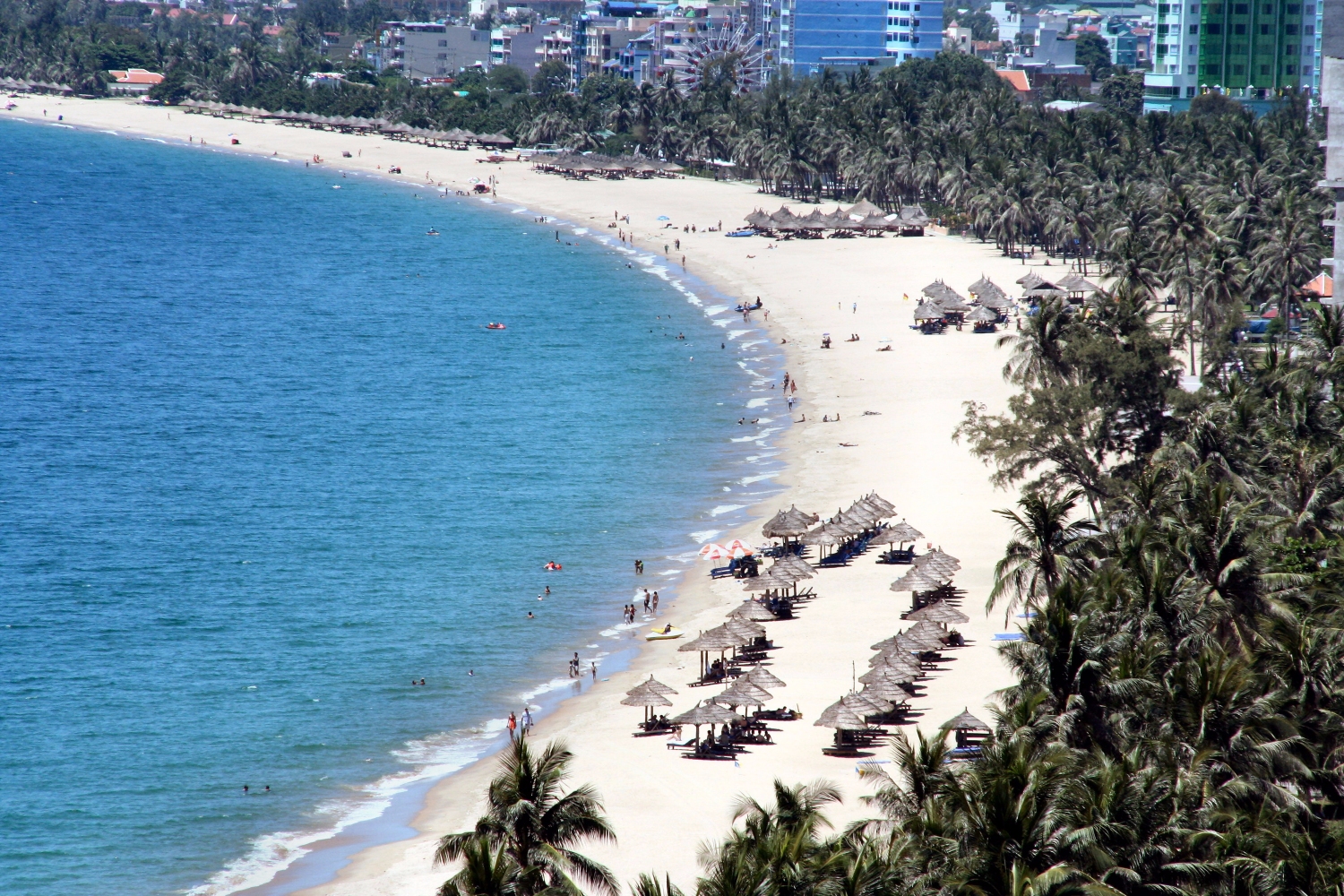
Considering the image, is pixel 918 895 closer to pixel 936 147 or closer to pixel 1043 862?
pixel 1043 862

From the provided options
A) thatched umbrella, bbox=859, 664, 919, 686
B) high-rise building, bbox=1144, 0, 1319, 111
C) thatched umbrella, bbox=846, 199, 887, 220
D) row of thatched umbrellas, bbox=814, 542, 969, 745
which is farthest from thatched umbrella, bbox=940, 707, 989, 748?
high-rise building, bbox=1144, 0, 1319, 111

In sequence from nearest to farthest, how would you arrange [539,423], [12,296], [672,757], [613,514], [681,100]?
[672,757] → [613,514] → [539,423] → [12,296] → [681,100]

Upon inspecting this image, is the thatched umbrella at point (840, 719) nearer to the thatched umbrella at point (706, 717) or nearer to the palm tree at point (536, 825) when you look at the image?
the thatched umbrella at point (706, 717)

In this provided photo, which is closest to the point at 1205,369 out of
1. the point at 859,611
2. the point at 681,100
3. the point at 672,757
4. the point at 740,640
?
the point at 859,611

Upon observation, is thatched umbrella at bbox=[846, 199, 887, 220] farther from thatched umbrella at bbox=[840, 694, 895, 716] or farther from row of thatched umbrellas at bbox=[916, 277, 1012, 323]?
thatched umbrella at bbox=[840, 694, 895, 716]

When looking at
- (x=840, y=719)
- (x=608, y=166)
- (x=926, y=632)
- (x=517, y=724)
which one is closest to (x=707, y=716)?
(x=840, y=719)

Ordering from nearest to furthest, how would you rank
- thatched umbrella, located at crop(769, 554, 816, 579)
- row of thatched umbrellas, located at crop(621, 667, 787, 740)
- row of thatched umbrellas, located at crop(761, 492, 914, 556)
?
1. row of thatched umbrellas, located at crop(621, 667, 787, 740)
2. thatched umbrella, located at crop(769, 554, 816, 579)
3. row of thatched umbrellas, located at crop(761, 492, 914, 556)
